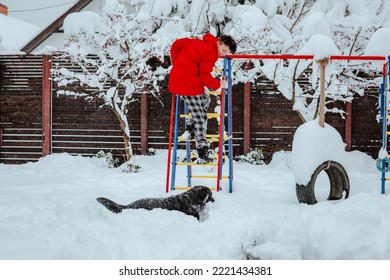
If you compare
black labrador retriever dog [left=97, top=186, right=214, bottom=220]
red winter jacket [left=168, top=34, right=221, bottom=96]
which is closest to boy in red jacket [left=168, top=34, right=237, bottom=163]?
red winter jacket [left=168, top=34, right=221, bottom=96]

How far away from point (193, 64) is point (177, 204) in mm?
1462

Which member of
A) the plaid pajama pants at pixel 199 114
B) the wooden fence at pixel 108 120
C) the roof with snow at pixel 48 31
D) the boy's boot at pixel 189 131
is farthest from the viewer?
the roof with snow at pixel 48 31

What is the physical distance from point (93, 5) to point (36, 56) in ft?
8.56

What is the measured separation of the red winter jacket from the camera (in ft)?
12.9

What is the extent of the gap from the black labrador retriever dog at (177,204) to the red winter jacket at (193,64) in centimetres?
112

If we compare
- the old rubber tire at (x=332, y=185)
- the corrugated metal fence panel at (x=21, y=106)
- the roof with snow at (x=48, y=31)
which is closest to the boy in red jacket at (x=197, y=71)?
the old rubber tire at (x=332, y=185)

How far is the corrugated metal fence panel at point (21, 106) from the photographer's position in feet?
27.5

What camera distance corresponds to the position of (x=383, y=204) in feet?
9.75

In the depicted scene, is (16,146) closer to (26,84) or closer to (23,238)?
(26,84)

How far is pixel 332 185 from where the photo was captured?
14.2 ft

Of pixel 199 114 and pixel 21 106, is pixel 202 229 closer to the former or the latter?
pixel 199 114

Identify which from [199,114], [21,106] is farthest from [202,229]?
[21,106]

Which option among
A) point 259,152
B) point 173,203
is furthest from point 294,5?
point 173,203

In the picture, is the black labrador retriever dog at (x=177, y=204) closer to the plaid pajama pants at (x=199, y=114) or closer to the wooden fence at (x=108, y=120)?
the plaid pajama pants at (x=199, y=114)
